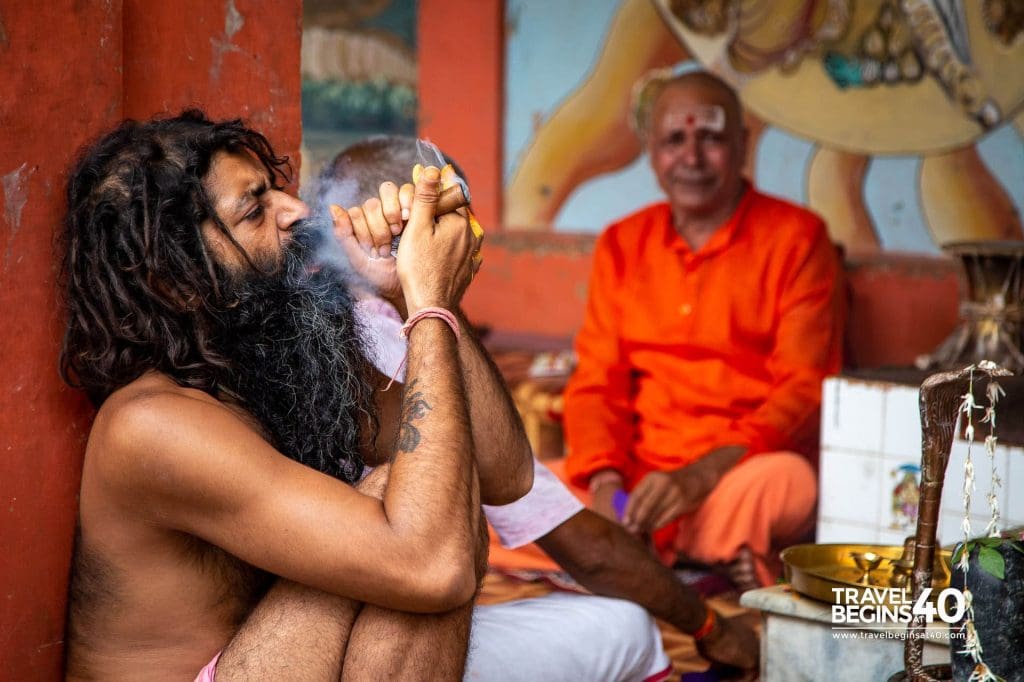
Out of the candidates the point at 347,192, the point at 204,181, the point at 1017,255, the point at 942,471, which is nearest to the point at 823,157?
the point at 1017,255

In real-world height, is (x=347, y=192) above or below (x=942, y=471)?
above

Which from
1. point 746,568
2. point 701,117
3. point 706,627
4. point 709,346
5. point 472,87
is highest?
point 472,87

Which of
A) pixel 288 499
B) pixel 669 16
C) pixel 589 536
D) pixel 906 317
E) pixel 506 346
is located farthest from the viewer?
pixel 506 346

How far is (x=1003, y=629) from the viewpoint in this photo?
2.18 m

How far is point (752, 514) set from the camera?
14.9ft

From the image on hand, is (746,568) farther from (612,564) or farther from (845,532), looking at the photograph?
(612,564)

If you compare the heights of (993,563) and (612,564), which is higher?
(993,563)

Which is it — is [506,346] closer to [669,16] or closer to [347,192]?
[669,16]

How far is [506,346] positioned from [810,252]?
87.4 inches

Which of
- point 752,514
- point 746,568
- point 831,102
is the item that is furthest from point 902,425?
point 831,102

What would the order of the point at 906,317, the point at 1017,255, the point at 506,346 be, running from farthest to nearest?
the point at 506,346 < the point at 906,317 < the point at 1017,255

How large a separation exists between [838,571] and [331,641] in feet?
3.90

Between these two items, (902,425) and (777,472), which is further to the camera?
(777,472)

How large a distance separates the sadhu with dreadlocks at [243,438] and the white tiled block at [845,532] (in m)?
2.13
